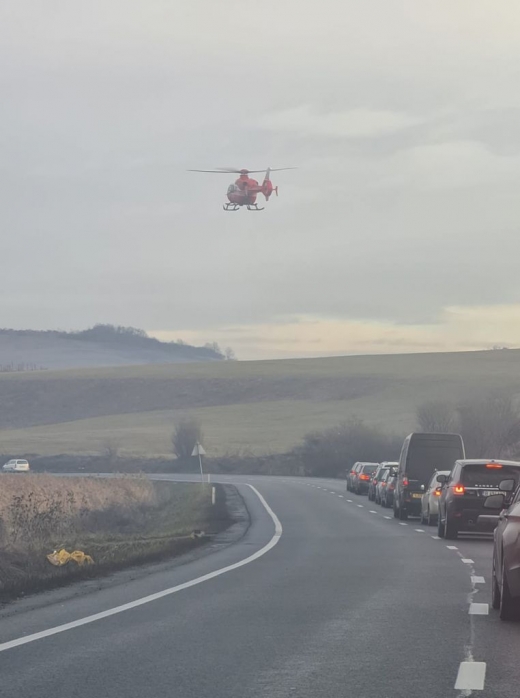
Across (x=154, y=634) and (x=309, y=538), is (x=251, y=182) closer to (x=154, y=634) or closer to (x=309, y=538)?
(x=309, y=538)

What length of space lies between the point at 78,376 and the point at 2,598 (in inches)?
5889

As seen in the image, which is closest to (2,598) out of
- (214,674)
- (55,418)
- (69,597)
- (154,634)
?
(69,597)

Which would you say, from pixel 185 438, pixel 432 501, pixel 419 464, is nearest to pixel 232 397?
pixel 185 438

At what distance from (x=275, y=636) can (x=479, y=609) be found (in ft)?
10.1

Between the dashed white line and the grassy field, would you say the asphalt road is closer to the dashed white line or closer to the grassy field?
the dashed white line

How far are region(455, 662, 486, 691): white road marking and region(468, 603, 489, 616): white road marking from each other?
11.1 ft

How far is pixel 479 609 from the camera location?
46.7 ft

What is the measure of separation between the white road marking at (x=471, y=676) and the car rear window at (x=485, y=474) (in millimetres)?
17606

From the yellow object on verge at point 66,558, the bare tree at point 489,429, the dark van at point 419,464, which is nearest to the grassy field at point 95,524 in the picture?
the yellow object on verge at point 66,558

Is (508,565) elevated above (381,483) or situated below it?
above

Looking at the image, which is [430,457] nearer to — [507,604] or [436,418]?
[507,604]

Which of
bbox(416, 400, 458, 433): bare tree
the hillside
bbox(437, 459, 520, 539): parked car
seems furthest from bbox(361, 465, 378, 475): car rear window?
the hillside

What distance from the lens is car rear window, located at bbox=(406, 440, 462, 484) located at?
3856 centimetres

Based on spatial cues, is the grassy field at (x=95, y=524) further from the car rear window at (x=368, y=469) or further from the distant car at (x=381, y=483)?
the car rear window at (x=368, y=469)
